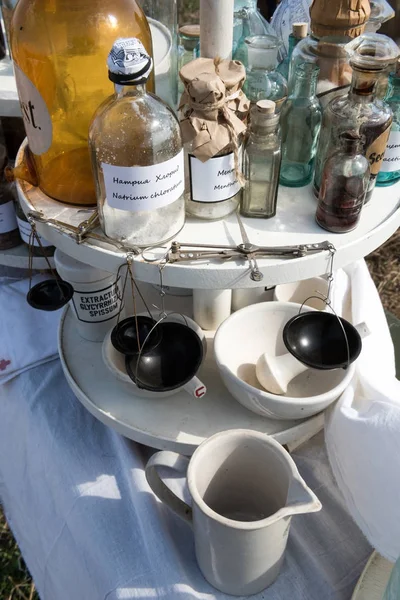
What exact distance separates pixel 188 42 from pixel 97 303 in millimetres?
368

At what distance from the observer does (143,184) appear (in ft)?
1.64

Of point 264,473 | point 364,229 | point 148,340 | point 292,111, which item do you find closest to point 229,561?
point 264,473

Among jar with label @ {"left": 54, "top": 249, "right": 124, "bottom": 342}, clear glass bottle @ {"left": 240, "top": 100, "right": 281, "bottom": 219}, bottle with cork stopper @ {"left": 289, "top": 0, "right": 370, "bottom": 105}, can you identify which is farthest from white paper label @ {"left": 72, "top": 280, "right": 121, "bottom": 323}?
bottle with cork stopper @ {"left": 289, "top": 0, "right": 370, "bottom": 105}

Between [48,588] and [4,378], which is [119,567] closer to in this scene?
[48,588]

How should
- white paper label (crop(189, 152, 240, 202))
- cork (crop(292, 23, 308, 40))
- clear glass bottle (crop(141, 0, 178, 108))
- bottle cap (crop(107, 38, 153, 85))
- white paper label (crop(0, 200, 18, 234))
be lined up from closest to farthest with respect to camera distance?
bottle cap (crop(107, 38, 153, 85))
white paper label (crop(189, 152, 240, 202))
cork (crop(292, 23, 308, 40))
clear glass bottle (crop(141, 0, 178, 108))
white paper label (crop(0, 200, 18, 234))

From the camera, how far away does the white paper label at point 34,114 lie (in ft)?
1.82

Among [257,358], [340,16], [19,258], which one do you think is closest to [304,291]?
[257,358]

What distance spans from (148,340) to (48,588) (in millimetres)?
380

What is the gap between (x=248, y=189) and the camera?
0.59 meters

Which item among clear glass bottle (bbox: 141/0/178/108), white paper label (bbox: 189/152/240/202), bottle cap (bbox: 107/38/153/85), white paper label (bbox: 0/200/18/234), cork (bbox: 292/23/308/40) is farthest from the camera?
white paper label (bbox: 0/200/18/234)

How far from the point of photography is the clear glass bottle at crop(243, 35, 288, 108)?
58cm

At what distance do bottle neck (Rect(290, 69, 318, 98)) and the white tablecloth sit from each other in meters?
0.43

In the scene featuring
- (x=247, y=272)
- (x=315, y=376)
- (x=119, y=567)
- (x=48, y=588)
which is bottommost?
(x=48, y=588)

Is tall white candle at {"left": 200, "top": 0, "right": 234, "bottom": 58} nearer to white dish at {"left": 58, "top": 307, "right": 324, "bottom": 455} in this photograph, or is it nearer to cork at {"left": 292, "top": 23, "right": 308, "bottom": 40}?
cork at {"left": 292, "top": 23, "right": 308, "bottom": 40}
